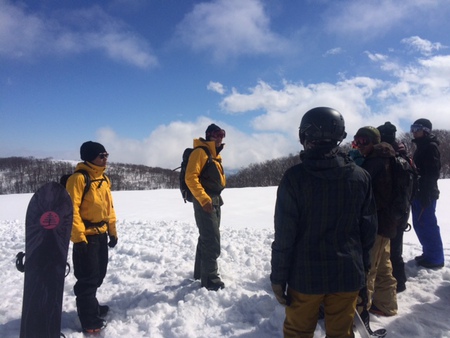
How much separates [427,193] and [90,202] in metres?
4.66

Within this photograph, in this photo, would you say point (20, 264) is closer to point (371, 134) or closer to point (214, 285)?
point (214, 285)

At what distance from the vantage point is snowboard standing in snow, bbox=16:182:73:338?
3.06 m

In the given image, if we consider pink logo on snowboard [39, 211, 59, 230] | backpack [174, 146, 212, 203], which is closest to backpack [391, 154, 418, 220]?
backpack [174, 146, 212, 203]

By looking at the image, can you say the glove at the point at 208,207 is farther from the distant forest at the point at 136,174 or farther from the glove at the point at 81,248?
the distant forest at the point at 136,174

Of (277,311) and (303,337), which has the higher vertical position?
(303,337)

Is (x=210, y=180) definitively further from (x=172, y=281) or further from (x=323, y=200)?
→ (x=323, y=200)

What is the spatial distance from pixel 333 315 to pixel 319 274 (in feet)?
1.40

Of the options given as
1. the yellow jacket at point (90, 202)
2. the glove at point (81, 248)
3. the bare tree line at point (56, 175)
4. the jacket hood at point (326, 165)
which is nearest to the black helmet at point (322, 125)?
the jacket hood at point (326, 165)

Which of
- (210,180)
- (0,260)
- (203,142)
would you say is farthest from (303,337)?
(0,260)

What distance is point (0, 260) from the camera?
6.30 m

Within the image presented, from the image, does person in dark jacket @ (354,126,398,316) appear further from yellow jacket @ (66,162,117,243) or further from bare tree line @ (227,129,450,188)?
bare tree line @ (227,129,450,188)

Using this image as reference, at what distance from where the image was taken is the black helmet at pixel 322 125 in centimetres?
230

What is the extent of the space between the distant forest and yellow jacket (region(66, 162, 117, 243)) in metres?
64.1

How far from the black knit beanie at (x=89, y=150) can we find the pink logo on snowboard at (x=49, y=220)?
68cm
